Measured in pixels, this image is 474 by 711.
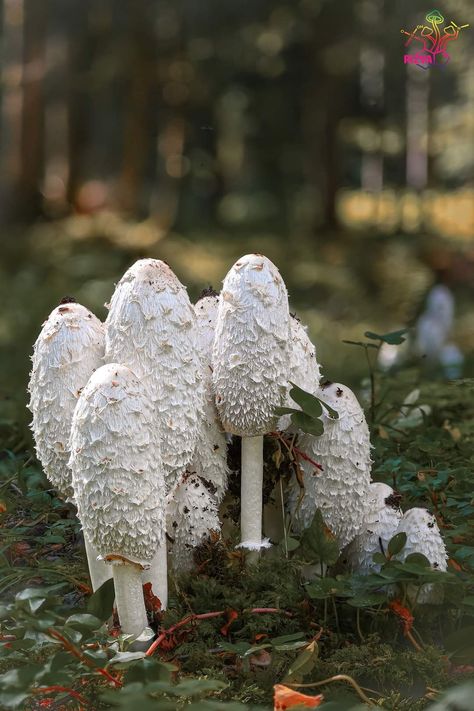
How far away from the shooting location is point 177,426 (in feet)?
7.42

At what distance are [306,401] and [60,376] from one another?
70cm

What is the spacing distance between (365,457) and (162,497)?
0.69 meters

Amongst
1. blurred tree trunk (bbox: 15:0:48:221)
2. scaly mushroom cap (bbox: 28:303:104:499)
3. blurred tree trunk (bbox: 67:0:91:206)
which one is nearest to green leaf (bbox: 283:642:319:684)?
scaly mushroom cap (bbox: 28:303:104:499)

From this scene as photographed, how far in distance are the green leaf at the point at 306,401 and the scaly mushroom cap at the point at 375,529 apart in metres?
0.43

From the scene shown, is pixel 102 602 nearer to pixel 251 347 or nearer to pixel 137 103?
pixel 251 347

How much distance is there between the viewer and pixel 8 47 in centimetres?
1006

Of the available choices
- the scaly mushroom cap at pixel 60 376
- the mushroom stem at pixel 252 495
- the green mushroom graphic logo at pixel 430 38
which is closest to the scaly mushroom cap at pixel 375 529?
the mushroom stem at pixel 252 495

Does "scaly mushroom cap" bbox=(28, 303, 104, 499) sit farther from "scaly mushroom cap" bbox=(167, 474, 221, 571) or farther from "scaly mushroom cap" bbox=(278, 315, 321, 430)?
"scaly mushroom cap" bbox=(278, 315, 321, 430)

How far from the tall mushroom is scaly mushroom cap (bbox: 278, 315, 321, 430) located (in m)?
0.34

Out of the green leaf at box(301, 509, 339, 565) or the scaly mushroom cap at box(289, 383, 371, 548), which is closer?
the green leaf at box(301, 509, 339, 565)

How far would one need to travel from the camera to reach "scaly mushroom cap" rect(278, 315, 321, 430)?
2.49 meters

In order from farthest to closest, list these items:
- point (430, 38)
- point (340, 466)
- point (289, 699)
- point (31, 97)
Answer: point (31, 97)
point (430, 38)
point (340, 466)
point (289, 699)

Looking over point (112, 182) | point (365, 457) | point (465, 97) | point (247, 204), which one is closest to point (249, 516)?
point (365, 457)

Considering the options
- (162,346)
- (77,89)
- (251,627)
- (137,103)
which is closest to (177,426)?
(162,346)
